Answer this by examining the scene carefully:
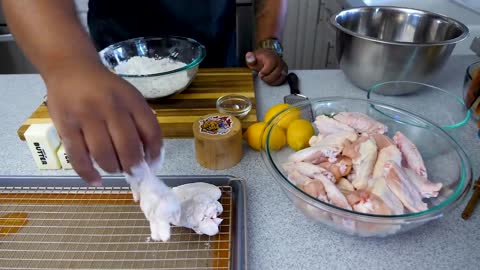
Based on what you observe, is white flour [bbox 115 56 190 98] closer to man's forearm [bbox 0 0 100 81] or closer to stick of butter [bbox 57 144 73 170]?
stick of butter [bbox 57 144 73 170]

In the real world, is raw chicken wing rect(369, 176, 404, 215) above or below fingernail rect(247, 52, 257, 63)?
below

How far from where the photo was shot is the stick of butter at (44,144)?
70 centimetres

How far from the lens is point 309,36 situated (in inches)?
88.3

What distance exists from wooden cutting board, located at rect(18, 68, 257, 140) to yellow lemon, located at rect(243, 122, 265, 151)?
30mm

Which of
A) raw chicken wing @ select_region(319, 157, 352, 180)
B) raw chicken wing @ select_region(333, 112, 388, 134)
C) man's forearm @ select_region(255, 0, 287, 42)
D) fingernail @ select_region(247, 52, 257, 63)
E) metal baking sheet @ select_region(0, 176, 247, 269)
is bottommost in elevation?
metal baking sheet @ select_region(0, 176, 247, 269)

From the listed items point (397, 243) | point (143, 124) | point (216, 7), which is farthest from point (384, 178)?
point (216, 7)

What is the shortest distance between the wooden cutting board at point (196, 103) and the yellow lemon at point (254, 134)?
0.03 m

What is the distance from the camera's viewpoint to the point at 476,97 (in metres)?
0.84

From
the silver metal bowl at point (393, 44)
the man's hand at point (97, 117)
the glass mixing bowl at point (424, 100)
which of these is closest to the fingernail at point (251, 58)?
the silver metal bowl at point (393, 44)

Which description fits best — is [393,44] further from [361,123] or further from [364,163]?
[364,163]

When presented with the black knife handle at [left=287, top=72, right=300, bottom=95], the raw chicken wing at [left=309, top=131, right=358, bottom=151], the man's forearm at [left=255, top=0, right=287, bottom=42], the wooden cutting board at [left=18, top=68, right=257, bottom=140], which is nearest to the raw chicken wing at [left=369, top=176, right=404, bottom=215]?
the raw chicken wing at [left=309, top=131, right=358, bottom=151]

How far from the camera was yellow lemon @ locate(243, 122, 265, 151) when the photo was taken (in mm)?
771

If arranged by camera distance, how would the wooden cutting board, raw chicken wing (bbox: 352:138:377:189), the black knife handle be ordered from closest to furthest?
raw chicken wing (bbox: 352:138:377:189) → the wooden cutting board → the black knife handle

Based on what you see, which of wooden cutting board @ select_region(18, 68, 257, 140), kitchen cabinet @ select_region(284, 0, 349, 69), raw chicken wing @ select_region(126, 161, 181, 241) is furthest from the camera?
kitchen cabinet @ select_region(284, 0, 349, 69)
